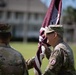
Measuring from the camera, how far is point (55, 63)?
568cm

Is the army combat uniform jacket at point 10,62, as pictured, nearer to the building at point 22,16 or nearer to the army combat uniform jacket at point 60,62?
the army combat uniform jacket at point 60,62

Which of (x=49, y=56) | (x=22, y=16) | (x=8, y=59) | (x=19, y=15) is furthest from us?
(x=19, y=15)

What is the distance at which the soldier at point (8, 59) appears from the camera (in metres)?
5.00

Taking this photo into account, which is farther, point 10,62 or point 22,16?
point 22,16

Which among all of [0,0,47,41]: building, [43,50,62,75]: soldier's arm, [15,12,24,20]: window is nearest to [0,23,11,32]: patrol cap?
[43,50,62,75]: soldier's arm

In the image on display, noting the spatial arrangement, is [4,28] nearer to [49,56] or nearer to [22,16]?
[49,56]

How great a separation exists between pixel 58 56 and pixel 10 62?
2.84 feet

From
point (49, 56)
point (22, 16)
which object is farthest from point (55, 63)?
point (22, 16)

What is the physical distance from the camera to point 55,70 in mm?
5719

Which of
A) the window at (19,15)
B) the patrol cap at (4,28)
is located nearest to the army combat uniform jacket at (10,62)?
the patrol cap at (4,28)

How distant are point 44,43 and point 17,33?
81.1 meters

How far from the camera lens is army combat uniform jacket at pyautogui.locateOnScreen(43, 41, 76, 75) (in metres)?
5.69

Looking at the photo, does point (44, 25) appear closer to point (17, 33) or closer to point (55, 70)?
point (55, 70)

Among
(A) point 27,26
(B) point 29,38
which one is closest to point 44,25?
(B) point 29,38
